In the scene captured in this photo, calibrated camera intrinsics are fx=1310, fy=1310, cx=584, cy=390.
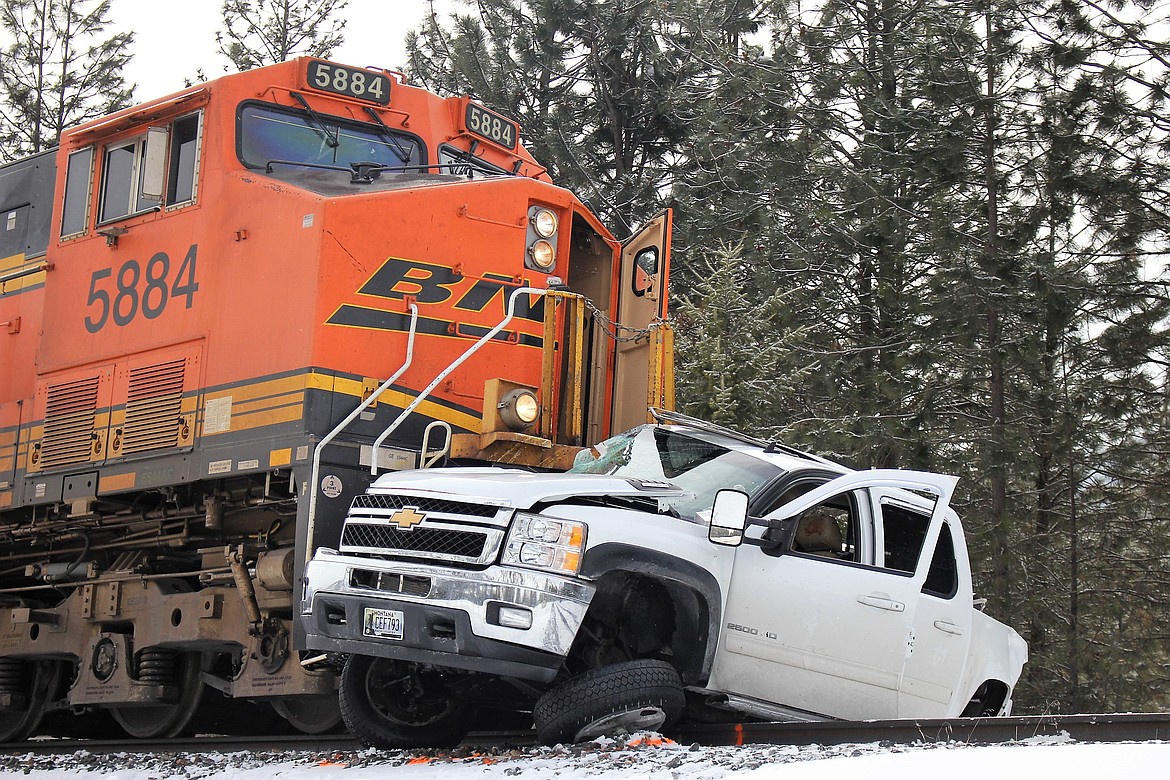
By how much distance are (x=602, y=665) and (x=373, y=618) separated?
1.21 meters

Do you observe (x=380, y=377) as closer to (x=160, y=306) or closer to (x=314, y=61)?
(x=160, y=306)

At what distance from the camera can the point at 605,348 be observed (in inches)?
375

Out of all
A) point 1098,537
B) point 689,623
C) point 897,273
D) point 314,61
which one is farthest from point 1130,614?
point 314,61

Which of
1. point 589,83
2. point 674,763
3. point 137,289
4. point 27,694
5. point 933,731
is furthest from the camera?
point 589,83

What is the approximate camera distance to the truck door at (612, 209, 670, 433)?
910 centimetres

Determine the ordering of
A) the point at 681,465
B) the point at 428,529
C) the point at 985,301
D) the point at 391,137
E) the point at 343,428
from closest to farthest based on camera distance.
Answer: the point at 428,529
the point at 681,465
the point at 343,428
the point at 391,137
the point at 985,301

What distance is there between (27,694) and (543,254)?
5.84 m

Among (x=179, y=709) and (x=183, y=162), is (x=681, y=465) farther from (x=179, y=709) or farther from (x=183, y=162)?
(x=179, y=709)

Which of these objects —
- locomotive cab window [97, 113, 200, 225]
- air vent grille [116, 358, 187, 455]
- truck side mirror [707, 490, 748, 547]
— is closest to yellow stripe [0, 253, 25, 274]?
locomotive cab window [97, 113, 200, 225]

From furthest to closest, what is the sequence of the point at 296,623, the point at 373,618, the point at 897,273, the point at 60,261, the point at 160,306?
1. the point at 897,273
2. the point at 60,261
3. the point at 160,306
4. the point at 296,623
5. the point at 373,618

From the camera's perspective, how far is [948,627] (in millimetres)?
7250

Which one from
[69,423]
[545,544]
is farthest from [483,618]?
[69,423]

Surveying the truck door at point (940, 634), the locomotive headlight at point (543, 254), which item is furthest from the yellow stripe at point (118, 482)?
the truck door at point (940, 634)

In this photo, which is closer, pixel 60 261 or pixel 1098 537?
pixel 60 261
